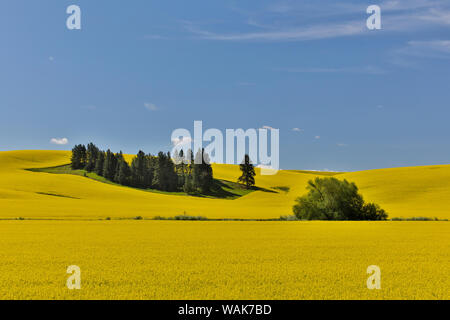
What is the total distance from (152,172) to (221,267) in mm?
109589

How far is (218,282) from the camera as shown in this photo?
494 inches

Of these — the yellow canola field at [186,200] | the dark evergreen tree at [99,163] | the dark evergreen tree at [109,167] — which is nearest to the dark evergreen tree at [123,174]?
the dark evergreen tree at [109,167]

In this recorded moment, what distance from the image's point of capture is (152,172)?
401 ft

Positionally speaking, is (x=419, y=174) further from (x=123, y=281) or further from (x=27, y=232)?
(x=123, y=281)

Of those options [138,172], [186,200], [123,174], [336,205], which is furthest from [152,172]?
[336,205]

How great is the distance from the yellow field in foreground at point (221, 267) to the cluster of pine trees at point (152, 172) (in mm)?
90262

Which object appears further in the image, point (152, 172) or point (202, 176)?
point (152, 172)

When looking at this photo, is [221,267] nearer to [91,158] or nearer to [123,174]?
[123,174]

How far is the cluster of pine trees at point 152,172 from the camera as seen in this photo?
116438mm

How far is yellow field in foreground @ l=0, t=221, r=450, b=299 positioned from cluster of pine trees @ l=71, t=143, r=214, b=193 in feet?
296

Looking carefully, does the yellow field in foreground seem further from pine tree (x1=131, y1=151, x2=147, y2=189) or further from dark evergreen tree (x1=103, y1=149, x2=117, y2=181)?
dark evergreen tree (x1=103, y1=149, x2=117, y2=181)

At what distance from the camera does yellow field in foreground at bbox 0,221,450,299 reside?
1131 centimetres

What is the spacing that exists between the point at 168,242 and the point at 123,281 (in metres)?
11.4
